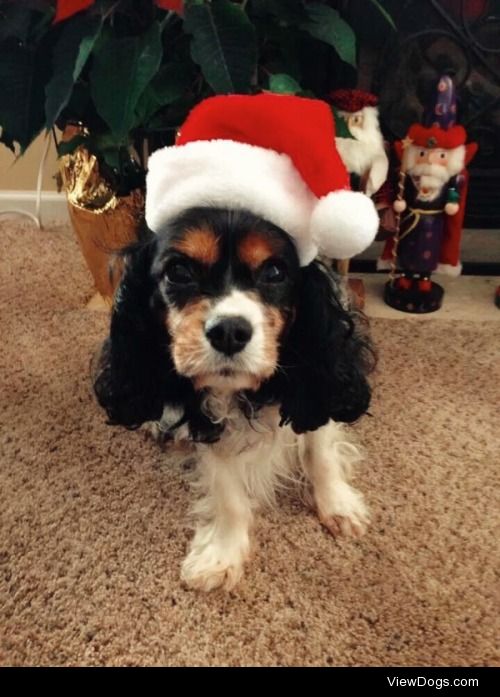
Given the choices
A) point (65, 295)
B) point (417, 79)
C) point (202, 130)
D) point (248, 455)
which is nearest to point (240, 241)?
point (202, 130)

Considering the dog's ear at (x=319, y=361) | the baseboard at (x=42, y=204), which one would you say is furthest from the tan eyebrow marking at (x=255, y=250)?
the baseboard at (x=42, y=204)

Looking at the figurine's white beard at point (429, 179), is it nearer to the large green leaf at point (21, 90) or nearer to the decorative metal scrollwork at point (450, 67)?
the decorative metal scrollwork at point (450, 67)

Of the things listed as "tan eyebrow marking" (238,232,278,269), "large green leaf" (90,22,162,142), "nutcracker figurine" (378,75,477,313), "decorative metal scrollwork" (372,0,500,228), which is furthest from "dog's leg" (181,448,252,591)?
"decorative metal scrollwork" (372,0,500,228)

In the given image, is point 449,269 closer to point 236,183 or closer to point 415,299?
point 415,299

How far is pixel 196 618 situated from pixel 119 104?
0.98 m

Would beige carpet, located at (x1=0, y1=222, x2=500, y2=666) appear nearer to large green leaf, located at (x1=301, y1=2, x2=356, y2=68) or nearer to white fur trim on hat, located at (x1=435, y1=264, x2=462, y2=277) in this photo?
white fur trim on hat, located at (x1=435, y1=264, x2=462, y2=277)

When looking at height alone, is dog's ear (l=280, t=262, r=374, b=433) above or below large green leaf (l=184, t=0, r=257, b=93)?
below

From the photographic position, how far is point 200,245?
0.86m

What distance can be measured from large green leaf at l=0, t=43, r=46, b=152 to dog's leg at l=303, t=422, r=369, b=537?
95 centimetres

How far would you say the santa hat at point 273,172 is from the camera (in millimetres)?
836

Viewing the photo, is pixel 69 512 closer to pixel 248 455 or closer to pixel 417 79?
pixel 248 455

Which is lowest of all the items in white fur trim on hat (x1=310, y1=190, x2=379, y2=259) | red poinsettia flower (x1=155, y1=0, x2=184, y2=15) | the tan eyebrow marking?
the tan eyebrow marking

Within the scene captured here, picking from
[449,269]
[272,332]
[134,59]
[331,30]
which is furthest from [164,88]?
[449,269]

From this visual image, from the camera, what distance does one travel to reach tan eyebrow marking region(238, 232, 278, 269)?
85 centimetres
